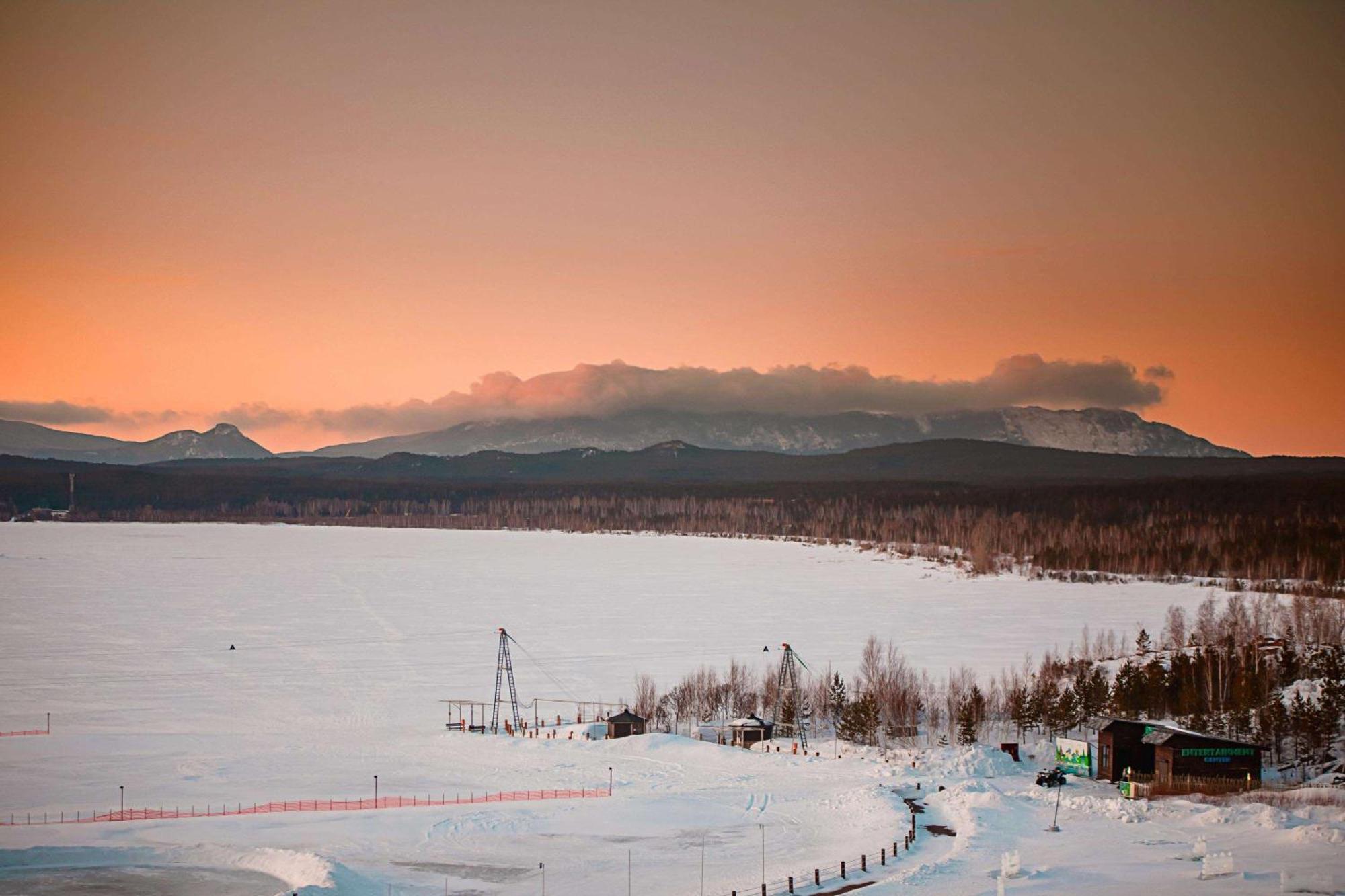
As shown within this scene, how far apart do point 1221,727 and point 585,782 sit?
26.0 meters

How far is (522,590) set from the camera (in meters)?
105

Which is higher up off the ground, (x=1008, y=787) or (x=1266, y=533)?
(x=1266, y=533)

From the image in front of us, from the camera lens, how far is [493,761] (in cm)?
4506

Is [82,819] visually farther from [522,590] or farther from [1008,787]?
[522,590]

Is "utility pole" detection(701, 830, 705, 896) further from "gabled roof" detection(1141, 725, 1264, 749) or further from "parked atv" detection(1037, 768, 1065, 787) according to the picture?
"gabled roof" detection(1141, 725, 1264, 749)

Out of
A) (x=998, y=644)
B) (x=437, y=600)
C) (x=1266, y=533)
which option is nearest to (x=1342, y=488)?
(x=1266, y=533)

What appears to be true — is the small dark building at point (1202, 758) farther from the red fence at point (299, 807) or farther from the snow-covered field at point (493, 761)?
the red fence at point (299, 807)

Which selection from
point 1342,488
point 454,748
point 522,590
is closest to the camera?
point 454,748

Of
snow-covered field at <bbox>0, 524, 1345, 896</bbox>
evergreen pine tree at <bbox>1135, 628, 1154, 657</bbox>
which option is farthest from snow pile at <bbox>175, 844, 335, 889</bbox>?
Answer: evergreen pine tree at <bbox>1135, 628, 1154, 657</bbox>

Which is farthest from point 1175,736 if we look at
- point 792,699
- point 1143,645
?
point 1143,645

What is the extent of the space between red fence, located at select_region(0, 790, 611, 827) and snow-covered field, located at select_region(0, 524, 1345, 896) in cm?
91

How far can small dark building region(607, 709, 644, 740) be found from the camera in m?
49.5

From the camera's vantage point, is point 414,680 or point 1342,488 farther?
point 1342,488

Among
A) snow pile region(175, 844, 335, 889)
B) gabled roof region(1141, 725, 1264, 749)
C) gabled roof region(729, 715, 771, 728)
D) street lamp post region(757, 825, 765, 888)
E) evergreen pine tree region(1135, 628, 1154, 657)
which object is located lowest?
street lamp post region(757, 825, 765, 888)
